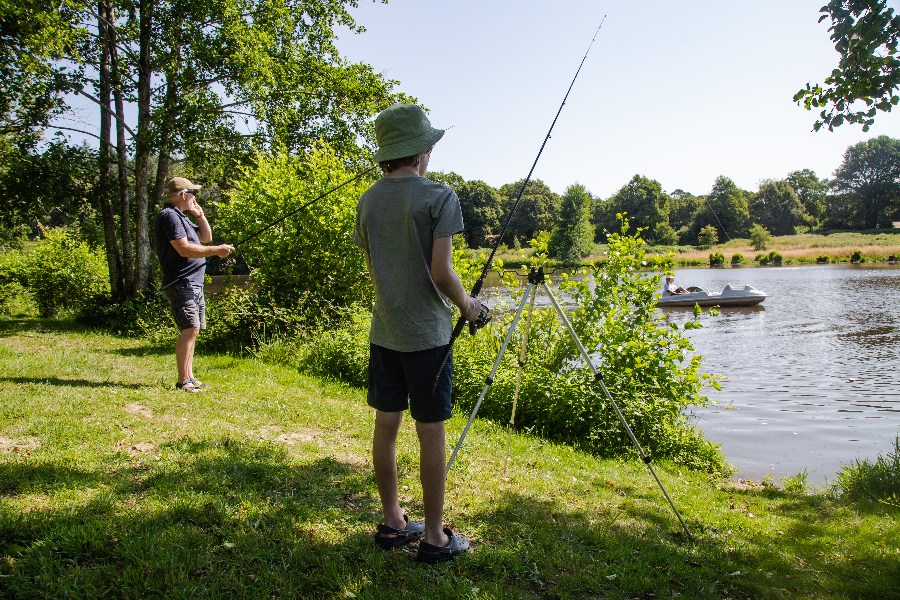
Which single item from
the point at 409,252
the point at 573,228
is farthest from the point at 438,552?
the point at 573,228

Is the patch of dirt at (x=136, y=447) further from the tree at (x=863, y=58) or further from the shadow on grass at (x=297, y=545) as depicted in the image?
the tree at (x=863, y=58)

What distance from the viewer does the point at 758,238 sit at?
48531 millimetres

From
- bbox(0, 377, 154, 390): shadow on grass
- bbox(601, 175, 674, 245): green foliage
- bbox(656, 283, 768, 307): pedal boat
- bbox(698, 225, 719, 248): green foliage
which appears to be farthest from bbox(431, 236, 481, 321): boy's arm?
bbox(601, 175, 674, 245): green foliage

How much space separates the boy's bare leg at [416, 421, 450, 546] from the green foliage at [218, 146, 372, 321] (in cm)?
665

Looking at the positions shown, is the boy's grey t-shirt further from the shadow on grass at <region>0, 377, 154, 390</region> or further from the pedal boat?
the pedal boat

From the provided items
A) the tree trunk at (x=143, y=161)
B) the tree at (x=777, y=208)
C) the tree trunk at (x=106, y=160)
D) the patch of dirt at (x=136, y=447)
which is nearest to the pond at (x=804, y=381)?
the patch of dirt at (x=136, y=447)

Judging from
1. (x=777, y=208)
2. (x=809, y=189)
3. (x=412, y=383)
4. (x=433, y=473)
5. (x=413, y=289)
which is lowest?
(x=433, y=473)

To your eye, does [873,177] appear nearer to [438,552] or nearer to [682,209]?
[682,209]

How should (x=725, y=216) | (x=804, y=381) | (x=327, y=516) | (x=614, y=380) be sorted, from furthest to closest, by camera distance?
(x=725, y=216)
(x=804, y=381)
(x=614, y=380)
(x=327, y=516)

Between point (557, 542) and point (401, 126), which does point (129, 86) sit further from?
point (557, 542)

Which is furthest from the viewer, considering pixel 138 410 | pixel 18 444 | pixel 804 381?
pixel 804 381

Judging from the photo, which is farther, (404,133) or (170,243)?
(170,243)

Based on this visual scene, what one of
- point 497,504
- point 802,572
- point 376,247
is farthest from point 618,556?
point 376,247

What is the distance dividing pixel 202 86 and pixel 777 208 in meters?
74.0
